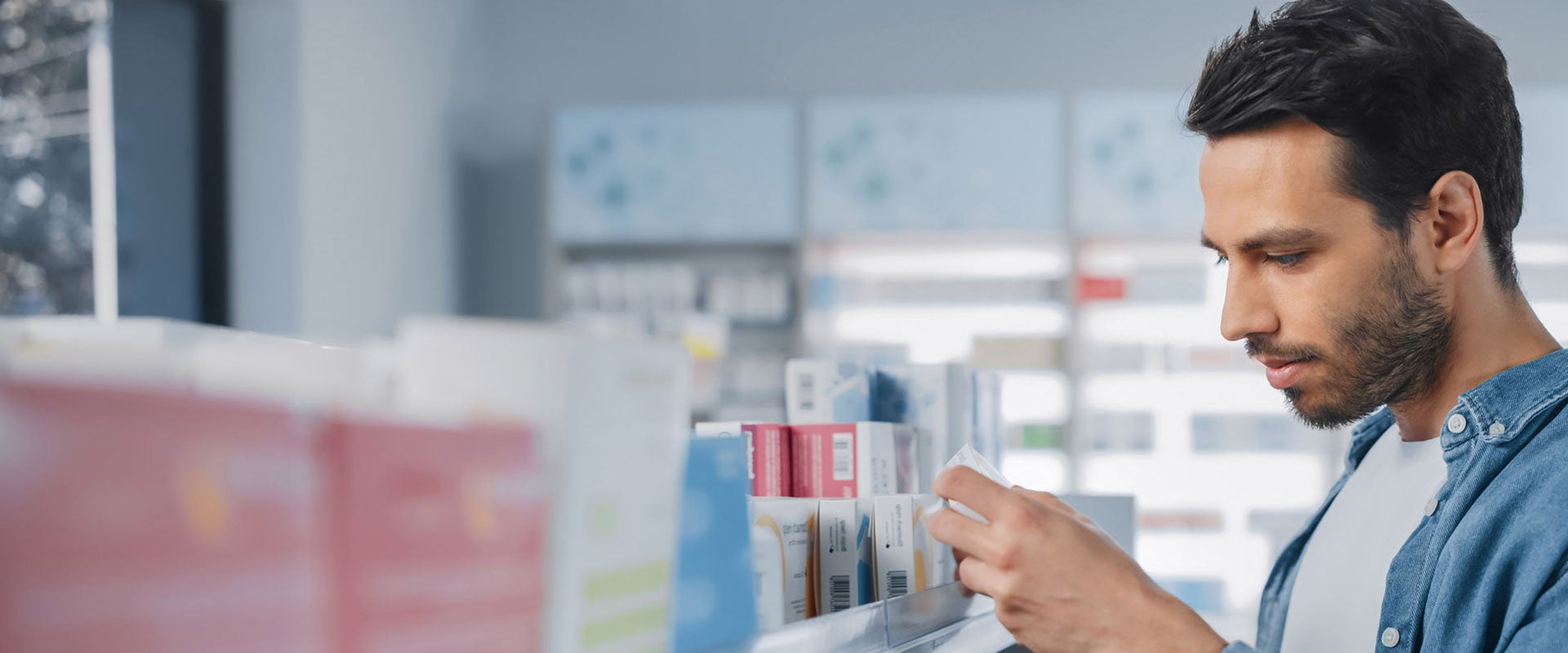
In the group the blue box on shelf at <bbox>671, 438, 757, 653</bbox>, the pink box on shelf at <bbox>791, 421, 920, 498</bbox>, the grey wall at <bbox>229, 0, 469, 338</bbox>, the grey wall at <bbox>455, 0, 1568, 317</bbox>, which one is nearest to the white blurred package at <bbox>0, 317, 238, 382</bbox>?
the blue box on shelf at <bbox>671, 438, 757, 653</bbox>

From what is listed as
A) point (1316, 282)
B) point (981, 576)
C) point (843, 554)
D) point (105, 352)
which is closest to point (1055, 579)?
point (981, 576)

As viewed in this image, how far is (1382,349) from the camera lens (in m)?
1.17

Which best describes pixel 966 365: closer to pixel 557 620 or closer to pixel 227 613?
pixel 557 620

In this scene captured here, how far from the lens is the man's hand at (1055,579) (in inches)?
40.0

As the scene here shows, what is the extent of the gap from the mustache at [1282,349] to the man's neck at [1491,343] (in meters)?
0.16

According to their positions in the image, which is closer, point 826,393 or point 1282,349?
point 1282,349

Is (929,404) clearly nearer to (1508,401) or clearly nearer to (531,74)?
(1508,401)

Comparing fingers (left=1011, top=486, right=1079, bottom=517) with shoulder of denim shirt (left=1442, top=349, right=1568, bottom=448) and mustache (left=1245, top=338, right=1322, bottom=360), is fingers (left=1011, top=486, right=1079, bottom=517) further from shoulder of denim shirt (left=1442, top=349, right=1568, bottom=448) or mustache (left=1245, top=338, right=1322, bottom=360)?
shoulder of denim shirt (left=1442, top=349, right=1568, bottom=448)

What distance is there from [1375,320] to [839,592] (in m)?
0.59

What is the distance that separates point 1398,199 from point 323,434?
105 centimetres

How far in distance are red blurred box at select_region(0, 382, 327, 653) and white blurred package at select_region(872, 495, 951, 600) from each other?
69cm

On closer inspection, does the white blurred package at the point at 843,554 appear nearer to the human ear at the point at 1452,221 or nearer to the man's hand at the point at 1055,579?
the man's hand at the point at 1055,579

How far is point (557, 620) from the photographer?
1.75 feet

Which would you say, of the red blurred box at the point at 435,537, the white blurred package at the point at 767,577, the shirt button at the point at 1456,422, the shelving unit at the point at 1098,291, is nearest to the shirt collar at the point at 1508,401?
the shirt button at the point at 1456,422
